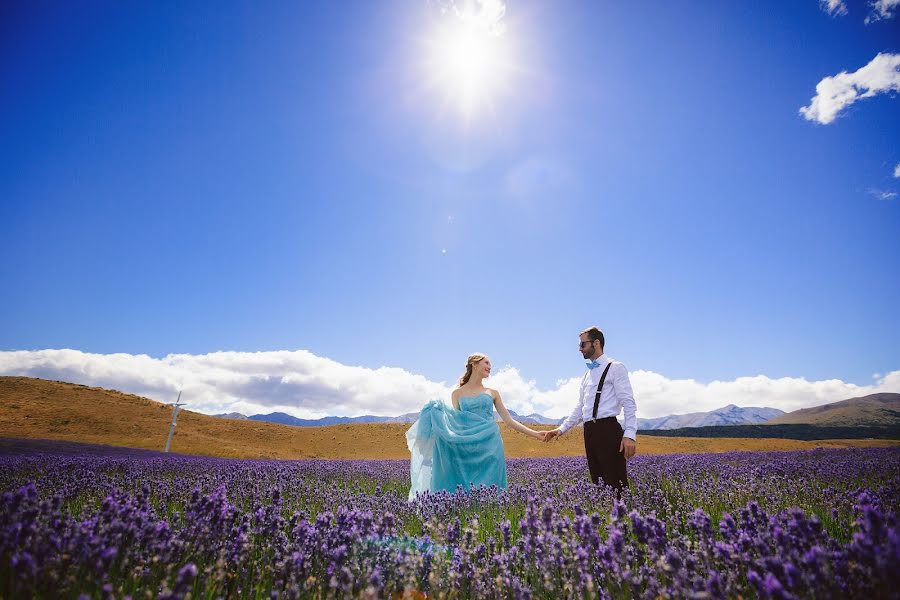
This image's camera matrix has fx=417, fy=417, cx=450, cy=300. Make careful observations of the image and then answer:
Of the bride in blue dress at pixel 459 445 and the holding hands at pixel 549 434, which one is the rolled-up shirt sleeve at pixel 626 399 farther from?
the bride in blue dress at pixel 459 445

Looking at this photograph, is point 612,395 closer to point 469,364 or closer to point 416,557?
point 469,364

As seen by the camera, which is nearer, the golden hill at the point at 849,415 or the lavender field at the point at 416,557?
the lavender field at the point at 416,557

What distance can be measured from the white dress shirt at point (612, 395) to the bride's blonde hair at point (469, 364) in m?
1.72

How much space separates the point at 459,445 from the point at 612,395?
2167 millimetres

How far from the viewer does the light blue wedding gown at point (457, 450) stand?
561cm

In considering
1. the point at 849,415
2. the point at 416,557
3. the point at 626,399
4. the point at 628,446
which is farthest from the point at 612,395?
the point at 849,415

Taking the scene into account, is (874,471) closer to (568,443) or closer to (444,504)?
(444,504)

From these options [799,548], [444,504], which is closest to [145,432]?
[444,504]

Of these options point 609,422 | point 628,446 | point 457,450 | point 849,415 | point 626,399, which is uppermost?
point 626,399

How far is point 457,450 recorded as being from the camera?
5.67 m

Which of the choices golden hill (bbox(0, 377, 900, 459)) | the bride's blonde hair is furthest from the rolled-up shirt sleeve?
golden hill (bbox(0, 377, 900, 459))

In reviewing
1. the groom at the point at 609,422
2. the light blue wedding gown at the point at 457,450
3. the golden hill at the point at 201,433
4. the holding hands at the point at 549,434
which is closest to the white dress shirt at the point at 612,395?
the groom at the point at 609,422

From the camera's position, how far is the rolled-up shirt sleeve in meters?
4.44

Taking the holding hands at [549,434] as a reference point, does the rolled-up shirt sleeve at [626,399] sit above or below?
above
